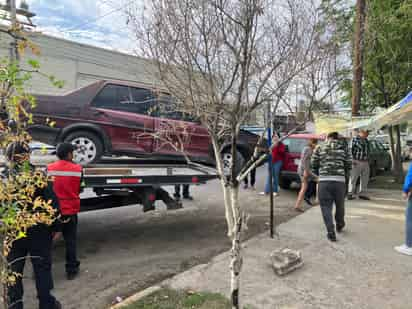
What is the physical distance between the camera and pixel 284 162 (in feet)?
30.1

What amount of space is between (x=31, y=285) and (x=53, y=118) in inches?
117

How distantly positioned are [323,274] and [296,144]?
18.5 ft

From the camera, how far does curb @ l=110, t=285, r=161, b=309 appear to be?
3.15 meters

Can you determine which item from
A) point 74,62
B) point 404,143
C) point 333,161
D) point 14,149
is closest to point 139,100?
point 333,161

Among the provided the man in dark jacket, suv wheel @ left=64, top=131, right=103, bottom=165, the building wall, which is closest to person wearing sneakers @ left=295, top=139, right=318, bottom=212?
suv wheel @ left=64, top=131, right=103, bottom=165

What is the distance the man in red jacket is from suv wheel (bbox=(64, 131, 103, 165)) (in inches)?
76.0

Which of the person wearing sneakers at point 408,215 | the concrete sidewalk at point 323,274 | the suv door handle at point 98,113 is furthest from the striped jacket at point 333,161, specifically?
the suv door handle at point 98,113

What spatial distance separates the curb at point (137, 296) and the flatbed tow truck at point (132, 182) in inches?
66.2

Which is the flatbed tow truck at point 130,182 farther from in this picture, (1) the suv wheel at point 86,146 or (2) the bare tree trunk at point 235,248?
(2) the bare tree trunk at point 235,248

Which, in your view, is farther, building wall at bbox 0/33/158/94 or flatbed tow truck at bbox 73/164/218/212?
building wall at bbox 0/33/158/94

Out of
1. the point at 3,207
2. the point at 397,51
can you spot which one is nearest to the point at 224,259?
the point at 3,207

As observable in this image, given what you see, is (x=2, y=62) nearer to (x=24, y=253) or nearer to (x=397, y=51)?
(x=24, y=253)

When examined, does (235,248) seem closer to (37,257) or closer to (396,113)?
(37,257)

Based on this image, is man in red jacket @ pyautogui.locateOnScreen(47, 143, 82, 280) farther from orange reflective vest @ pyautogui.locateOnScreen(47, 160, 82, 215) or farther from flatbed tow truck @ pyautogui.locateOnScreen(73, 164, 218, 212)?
flatbed tow truck @ pyautogui.locateOnScreen(73, 164, 218, 212)
